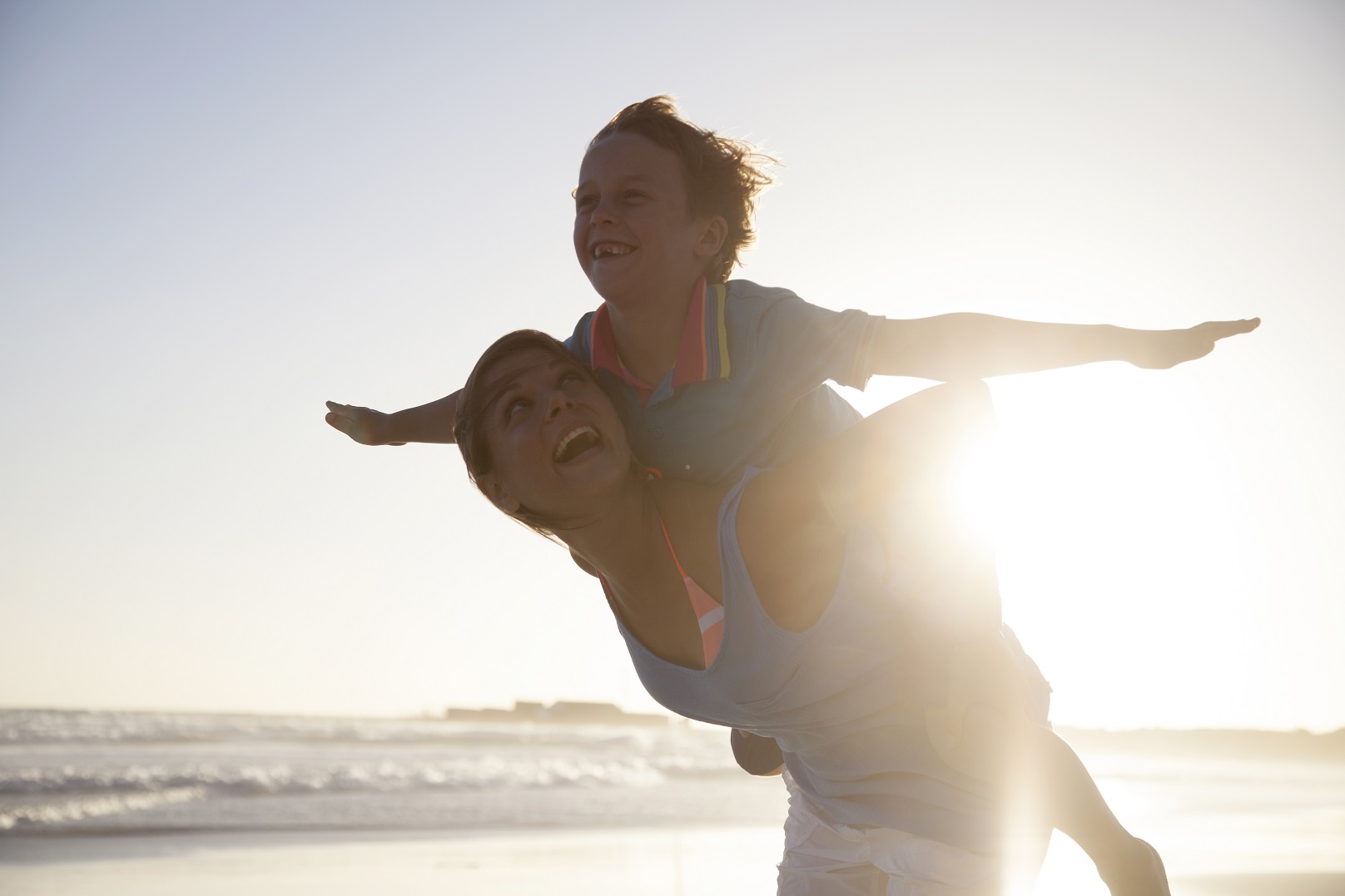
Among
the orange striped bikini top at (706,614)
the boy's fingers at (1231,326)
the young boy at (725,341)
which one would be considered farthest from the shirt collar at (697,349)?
the boy's fingers at (1231,326)

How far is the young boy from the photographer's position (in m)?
2.09

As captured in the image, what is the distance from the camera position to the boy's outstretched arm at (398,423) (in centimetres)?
283

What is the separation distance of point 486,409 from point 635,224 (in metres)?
0.60

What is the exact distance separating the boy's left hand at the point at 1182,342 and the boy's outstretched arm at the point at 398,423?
168cm

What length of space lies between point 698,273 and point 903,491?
2.85ft

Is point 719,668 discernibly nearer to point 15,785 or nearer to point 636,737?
point 15,785

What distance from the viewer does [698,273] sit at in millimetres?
2629

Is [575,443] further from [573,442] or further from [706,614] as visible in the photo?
[706,614]

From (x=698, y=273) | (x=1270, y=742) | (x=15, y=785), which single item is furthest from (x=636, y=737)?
(x=698, y=273)

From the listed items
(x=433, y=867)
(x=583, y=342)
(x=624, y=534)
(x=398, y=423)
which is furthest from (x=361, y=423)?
(x=433, y=867)

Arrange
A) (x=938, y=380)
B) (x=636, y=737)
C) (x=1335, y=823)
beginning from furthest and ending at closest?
1. (x=636, y=737)
2. (x=1335, y=823)
3. (x=938, y=380)

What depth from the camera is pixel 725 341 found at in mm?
2363

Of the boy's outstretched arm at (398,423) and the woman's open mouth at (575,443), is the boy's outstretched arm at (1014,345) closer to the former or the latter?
the woman's open mouth at (575,443)

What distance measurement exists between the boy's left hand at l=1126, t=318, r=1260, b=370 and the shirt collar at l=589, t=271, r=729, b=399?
0.85 meters
